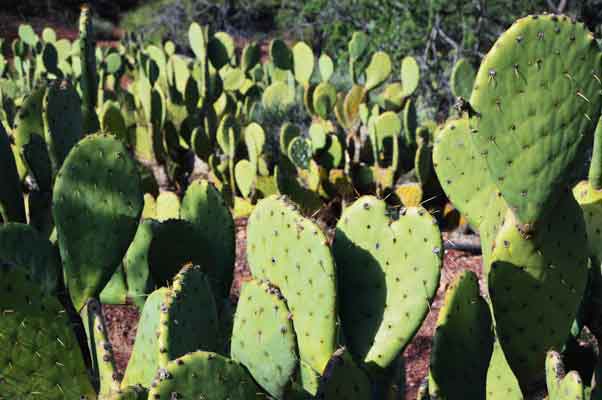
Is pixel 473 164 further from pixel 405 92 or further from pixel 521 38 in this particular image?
pixel 405 92

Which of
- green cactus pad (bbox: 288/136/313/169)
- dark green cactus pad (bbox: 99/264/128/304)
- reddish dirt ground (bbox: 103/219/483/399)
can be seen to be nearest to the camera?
dark green cactus pad (bbox: 99/264/128/304)

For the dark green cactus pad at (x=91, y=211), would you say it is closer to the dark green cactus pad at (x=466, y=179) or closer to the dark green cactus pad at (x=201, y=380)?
the dark green cactus pad at (x=201, y=380)

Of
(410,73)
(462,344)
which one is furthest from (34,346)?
(410,73)

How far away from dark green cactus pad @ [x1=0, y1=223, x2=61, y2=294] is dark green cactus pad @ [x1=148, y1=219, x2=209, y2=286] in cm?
24

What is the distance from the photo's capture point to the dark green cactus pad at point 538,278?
5.77 ft

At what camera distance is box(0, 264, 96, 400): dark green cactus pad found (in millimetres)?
1403

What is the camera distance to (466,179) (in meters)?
2.31

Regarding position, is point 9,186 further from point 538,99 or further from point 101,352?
point 538,99

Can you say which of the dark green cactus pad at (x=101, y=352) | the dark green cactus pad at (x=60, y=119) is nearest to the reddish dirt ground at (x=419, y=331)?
the dark green cactus pad at (x=60, y=119)

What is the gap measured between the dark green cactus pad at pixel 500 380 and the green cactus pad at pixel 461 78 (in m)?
2.67

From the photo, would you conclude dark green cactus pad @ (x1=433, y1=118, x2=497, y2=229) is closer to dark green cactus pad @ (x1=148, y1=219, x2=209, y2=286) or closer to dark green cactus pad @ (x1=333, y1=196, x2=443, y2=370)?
dark green cactus pad @ (x1=333, y1=196, x2=443, y2=370)

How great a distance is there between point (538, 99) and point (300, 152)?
3255 mm

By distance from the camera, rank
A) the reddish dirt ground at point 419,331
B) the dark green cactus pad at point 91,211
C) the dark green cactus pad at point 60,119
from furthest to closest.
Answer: the reddish dirt ground at point 419,331, the dark green cactus pad at point 60,119, the dark green cactus pad at point 91,211

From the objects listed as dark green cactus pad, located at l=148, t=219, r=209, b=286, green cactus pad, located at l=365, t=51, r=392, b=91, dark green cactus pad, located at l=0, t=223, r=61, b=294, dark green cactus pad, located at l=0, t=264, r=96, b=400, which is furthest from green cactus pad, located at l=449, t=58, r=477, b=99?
dark green cactus pad, located at l=0, t=264, r=96, b=400
